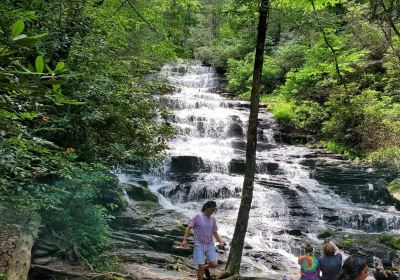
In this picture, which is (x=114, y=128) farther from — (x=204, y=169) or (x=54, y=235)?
(x=204, y=169)

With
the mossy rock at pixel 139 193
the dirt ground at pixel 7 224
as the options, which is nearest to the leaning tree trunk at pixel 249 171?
the dirt ground at pixel 7 224

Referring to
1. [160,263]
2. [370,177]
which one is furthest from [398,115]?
[160,263]

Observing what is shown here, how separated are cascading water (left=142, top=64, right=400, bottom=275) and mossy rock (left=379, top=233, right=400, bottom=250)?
3.32 feet

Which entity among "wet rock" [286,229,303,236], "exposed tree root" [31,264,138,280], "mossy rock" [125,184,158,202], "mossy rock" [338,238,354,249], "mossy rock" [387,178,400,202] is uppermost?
"mossy rock" [387,178,400,202]

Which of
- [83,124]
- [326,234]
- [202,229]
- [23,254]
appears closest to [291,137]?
[326,234]

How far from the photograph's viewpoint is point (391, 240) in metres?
11.8

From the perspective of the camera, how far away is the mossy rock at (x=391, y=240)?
38.0ft

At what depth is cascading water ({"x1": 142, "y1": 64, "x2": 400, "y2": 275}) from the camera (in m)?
12.4

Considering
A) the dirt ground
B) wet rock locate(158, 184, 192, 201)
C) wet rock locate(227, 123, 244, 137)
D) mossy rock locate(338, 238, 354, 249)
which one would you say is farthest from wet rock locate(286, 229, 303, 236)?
wet rock locate(227, 123, 244, 137)

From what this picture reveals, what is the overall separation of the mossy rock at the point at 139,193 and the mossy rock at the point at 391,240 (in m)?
7.48

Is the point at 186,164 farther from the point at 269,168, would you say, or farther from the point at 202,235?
the point at 202,235

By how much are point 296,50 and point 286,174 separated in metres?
11.7

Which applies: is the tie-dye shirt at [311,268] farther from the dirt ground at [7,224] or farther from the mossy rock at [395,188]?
the mossy rock at [395,188]

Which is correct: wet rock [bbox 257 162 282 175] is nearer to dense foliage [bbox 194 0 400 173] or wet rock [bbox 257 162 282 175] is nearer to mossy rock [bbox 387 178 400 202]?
dense foliage [bbox 194 0 400 173]
